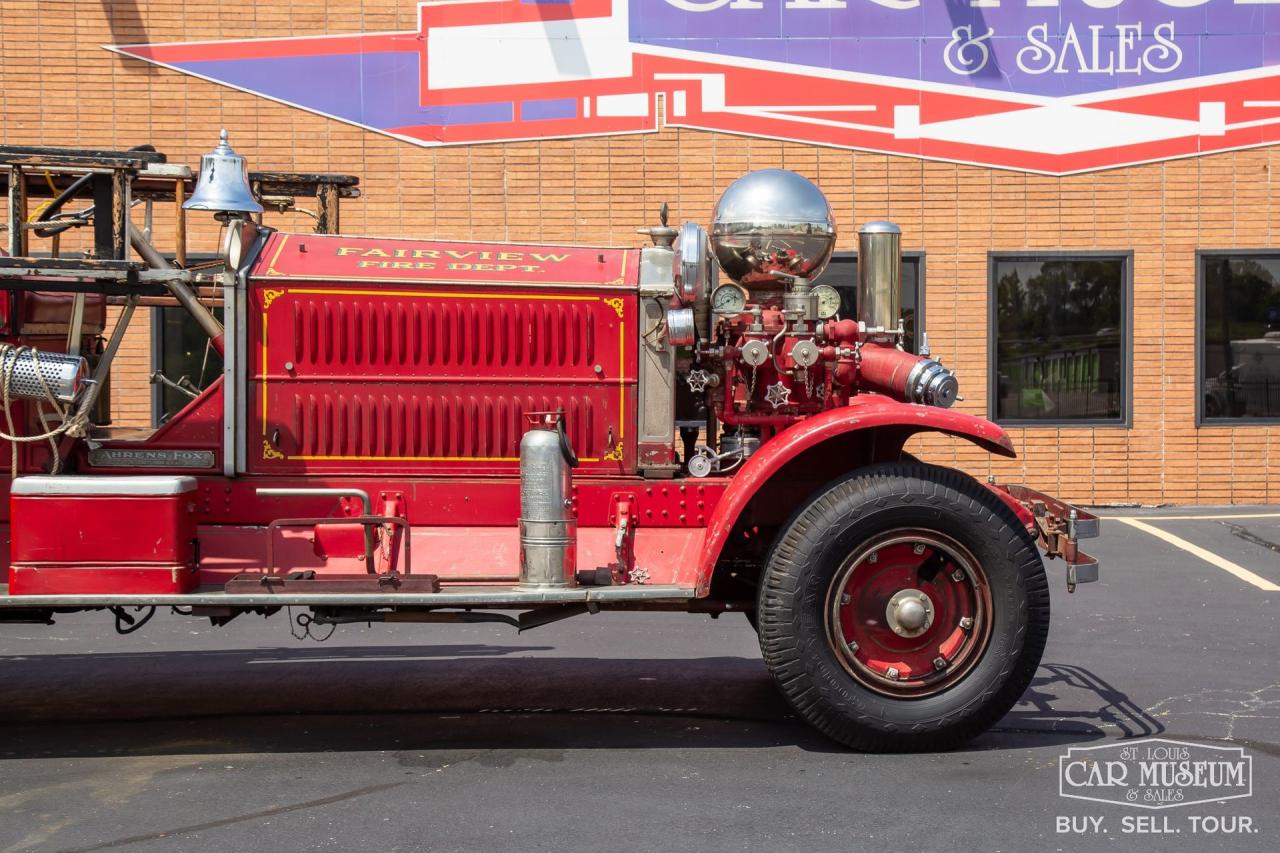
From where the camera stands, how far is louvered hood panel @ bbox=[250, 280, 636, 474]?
6.01 meters

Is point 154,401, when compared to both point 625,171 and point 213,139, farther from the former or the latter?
point 625,171

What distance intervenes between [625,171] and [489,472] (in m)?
6.75

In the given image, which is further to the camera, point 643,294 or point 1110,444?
point 1110,444

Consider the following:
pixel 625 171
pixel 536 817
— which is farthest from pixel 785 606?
pixel 625 171

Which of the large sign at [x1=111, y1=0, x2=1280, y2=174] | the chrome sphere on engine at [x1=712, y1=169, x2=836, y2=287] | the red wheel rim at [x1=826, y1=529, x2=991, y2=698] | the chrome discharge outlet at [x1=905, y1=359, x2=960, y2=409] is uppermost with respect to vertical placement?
the large sign at [x1=111, y1=0, x2=1280, y2=174]

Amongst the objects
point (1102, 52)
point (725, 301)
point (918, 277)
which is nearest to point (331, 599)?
point (725, 301)

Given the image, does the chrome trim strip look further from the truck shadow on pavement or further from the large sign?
the large sign

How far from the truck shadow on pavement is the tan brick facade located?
535 cm

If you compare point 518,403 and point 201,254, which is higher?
point 201,254

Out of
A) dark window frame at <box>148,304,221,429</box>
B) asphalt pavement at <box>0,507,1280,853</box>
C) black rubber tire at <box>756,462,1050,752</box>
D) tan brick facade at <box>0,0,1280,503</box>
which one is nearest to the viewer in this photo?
asphalt pavement at <box>0,507,1280,853</box>

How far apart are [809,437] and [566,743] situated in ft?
5.16

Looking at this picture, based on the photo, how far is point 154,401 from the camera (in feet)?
39.0

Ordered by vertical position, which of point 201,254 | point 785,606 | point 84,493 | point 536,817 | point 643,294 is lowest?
point 536,817
